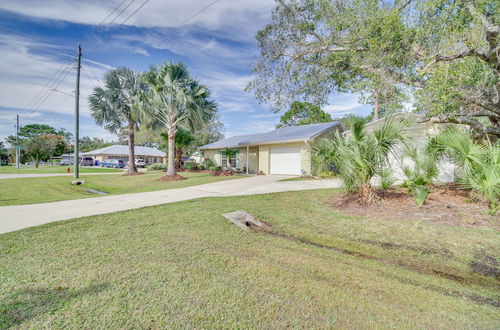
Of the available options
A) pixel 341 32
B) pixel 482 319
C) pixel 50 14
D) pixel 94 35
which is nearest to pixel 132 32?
pixel 94 35

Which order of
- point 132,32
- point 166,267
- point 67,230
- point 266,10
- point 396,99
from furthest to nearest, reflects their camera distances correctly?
point 132,32, point 266,10, point 396,99, point 67,230, point 166,267

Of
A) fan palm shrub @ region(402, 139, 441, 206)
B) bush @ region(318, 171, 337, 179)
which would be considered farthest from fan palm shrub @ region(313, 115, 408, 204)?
bush @ region(318, 171, 337, 179)

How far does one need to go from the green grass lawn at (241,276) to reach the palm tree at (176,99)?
1138 cm

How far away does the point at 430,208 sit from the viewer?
6.61 m

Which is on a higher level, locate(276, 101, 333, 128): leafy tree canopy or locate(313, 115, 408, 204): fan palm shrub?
locate(276, 101, 333, 128): leafy tree canopy

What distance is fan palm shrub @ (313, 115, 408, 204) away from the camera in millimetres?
6828

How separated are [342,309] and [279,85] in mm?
10628

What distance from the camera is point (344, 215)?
6.69m

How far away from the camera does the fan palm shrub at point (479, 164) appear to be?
212 inches

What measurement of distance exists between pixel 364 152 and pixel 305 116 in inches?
1281

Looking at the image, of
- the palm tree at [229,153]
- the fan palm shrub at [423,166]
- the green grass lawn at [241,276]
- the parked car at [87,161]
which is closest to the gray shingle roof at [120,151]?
the parked car at [87,161]

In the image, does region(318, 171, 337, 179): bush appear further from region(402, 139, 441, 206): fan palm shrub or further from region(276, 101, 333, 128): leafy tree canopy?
region(276, 101, 333, 128): leafy tree canopy

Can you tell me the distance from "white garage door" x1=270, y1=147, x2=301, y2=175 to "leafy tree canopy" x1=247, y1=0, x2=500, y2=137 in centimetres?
703

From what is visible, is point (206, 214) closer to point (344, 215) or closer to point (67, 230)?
point (67, 230)
